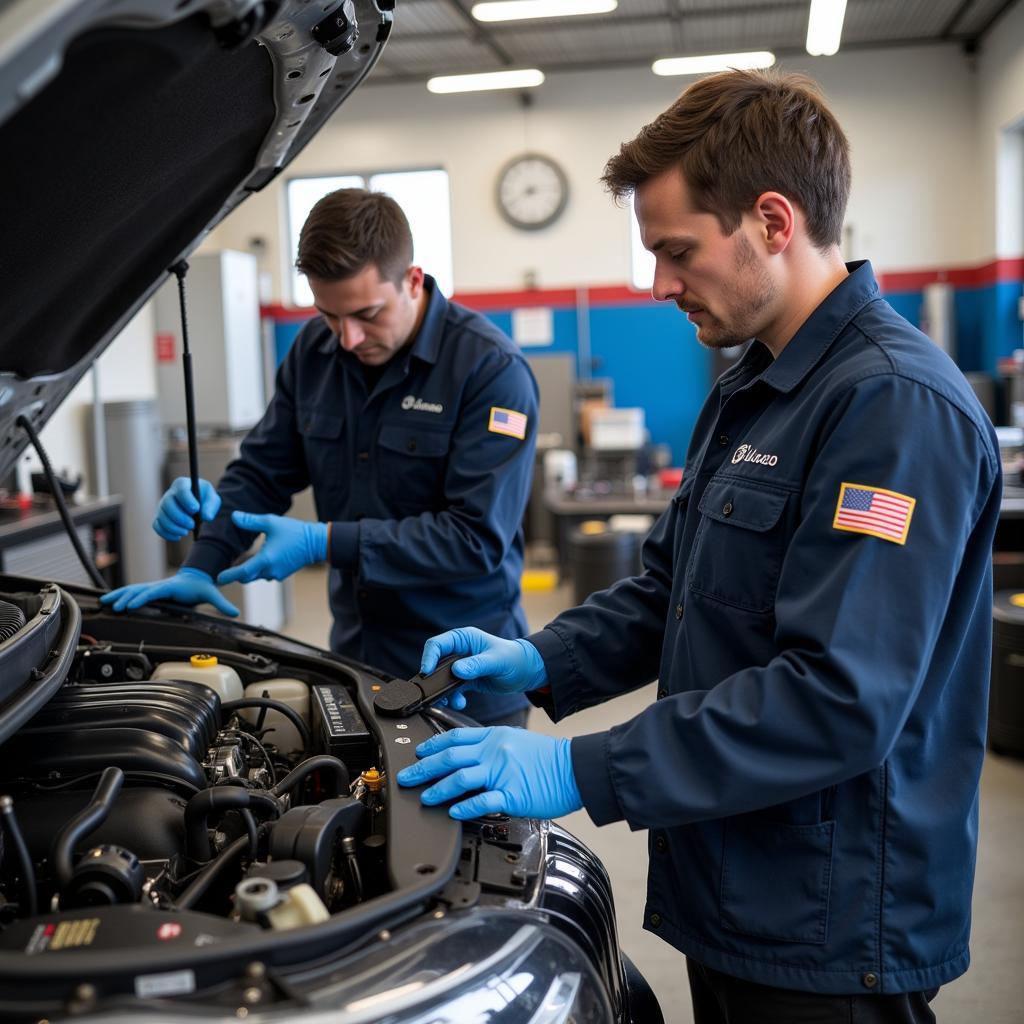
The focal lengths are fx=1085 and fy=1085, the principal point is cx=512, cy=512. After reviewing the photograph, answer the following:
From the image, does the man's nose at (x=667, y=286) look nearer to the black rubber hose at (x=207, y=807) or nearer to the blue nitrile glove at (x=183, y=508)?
the black rubber hose at (x=207, y=807)

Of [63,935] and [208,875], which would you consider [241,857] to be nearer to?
[208,875]

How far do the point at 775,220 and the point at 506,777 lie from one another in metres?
0.62

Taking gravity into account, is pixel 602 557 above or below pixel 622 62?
below

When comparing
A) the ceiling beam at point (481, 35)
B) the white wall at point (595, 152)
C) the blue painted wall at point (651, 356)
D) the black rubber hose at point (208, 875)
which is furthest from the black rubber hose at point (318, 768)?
the white wall at point (595, 152)

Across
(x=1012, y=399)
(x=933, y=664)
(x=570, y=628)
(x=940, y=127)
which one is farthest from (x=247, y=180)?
(x=940, y=127)

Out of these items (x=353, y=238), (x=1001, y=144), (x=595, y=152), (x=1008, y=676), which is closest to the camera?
(x=353, y=238)

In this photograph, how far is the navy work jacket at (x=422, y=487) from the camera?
1.90m

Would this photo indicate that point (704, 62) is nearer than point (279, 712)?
No

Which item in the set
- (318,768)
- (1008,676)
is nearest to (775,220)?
(318,768)

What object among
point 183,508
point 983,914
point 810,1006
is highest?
point 183,508

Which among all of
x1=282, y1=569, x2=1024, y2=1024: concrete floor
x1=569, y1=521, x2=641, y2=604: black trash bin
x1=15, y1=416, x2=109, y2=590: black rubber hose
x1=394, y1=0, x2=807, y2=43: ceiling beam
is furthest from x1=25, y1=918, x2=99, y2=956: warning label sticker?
x1=394, y1=0, x2=807, y2=43: ceiling beam

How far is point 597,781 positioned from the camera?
1.03 m

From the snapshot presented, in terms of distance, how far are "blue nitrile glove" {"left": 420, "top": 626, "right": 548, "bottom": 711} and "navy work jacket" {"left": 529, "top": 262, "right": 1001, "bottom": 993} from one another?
225 millimetres

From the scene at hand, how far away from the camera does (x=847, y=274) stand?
116 cm
